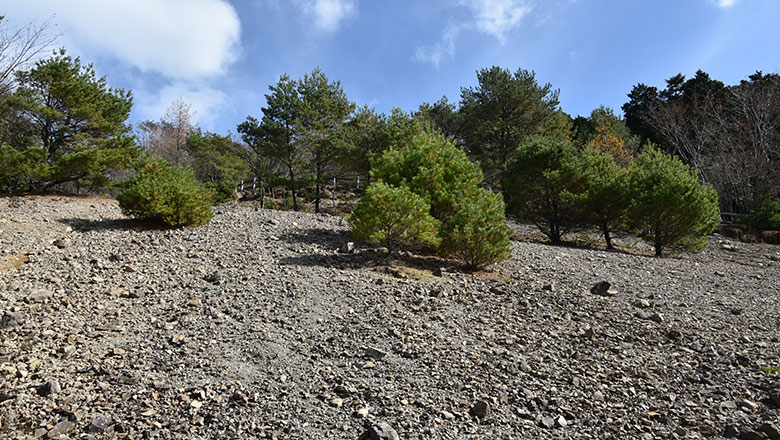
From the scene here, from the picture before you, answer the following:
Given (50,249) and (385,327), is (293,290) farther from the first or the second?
(50,249)

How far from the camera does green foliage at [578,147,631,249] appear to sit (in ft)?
39.9

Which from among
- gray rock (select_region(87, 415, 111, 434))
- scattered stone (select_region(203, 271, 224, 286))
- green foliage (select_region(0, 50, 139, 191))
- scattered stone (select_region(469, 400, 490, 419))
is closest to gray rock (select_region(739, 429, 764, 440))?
scattered stone (select_region(469, 400, 490, 419))

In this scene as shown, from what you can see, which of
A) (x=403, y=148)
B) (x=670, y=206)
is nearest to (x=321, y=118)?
(x=403, y=148)

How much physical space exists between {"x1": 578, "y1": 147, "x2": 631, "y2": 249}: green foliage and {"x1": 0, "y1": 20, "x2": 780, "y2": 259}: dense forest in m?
0.04

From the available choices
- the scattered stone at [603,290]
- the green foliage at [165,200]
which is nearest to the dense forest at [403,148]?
the green foliage at [165,200]

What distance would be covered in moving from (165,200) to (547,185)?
11564 millimetres

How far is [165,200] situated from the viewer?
8977 millimetres

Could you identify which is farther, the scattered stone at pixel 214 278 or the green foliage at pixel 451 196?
the green foliage at pixel 451 196

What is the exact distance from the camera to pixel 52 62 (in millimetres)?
13188

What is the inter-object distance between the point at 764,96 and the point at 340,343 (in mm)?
30185

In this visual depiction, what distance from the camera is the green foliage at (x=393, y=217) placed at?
7207 millimetres

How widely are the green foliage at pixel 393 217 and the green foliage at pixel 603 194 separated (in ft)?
24.9

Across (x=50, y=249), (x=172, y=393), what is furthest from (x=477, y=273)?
(x=50, y=249)

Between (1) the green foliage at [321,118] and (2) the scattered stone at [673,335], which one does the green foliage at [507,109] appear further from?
(2) the scattered stone at [673,335]
